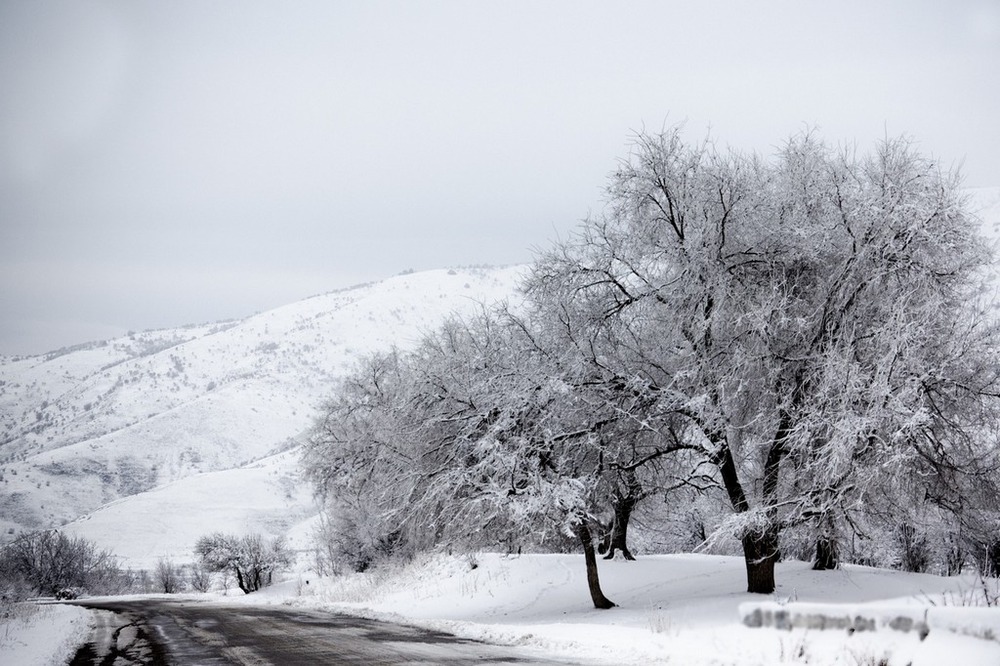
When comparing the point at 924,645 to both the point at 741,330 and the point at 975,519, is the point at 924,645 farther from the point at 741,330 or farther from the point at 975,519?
the point at 975,519

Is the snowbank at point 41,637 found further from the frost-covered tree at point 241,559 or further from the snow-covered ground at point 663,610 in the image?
the frost-covered tree at point 241,559

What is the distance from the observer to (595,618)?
51.5 ft

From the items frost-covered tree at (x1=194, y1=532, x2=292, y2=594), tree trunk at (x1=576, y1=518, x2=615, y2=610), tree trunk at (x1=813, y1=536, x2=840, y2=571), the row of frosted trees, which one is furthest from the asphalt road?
frost-covered tree at (x1=194, y1=532, x2=292, y2=594)

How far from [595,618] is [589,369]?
522 centimetres

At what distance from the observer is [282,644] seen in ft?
44.5

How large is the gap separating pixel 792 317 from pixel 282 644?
11192 millimetres

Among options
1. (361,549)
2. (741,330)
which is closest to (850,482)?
(741,330)

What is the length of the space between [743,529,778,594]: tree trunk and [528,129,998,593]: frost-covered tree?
4 cm

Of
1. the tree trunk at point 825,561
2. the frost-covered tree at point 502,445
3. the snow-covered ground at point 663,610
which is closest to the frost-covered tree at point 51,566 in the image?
the snow-covered ground at point 663,610

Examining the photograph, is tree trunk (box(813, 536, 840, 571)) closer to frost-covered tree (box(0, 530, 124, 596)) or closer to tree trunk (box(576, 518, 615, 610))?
tree trunk (box(576, 518, 615, 610))

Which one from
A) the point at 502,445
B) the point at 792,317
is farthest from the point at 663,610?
the point at 792,317

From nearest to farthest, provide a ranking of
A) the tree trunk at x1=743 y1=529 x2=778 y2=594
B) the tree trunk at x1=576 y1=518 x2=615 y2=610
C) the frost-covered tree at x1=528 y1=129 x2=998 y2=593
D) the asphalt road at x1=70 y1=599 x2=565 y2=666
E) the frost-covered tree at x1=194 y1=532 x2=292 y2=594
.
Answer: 1. the asphalt road at x1=70 y1=599 x2=565 y2=666
2. the frost-covered tree at x1=528 y1=129 x2=998 y2=593
3. the tree trunk at x1=743 y1=529 x2=778 y2=594
4. the tree trunk at x1=576 y1=518 x2=615 y2=610
5. the frost-covered tree at x1=194 y1=532 x2=292 y2=594

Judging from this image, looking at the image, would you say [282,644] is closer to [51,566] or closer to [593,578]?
[593,578]

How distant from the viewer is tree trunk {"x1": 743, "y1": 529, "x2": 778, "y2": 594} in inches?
599
